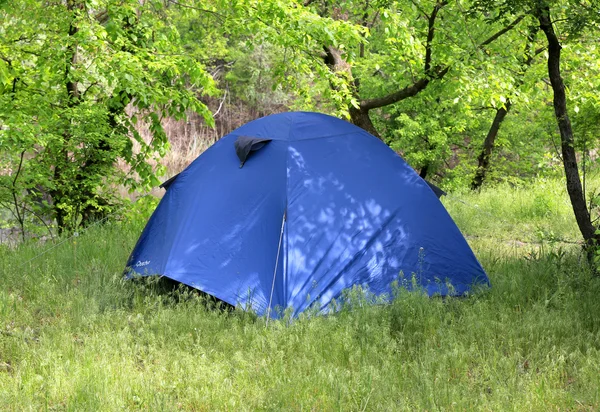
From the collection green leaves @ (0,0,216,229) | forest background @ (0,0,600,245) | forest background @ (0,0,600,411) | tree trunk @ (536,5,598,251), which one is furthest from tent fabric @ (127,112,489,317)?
green leaves @ (0,0,216,229)

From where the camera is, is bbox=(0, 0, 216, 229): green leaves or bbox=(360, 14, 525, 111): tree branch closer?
bbox=(0, 0, 216, 229): green leaves

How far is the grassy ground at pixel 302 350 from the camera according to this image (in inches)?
148

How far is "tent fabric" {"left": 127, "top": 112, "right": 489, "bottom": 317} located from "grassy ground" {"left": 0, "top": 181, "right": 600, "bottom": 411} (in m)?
0.31

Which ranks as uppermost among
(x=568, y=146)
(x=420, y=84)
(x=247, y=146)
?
(x=420, y=84)

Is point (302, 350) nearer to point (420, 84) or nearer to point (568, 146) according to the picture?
point (568, 146)

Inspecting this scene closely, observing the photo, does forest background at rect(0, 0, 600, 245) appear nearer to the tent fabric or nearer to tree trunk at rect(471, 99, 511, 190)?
the tent fabric

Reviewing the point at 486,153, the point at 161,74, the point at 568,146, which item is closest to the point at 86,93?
the point at 161,74

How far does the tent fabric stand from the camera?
5.46m

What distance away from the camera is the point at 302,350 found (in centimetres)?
448

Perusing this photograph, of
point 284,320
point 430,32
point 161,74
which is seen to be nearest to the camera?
point 284,320

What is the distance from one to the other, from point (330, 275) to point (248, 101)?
22.8 meters

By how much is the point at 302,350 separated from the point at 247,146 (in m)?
2.30

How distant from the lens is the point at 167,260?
18.4 feet

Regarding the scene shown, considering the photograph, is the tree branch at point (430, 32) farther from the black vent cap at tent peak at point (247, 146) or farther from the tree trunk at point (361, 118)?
the black vent cap at tent peak at point (247, 146)
